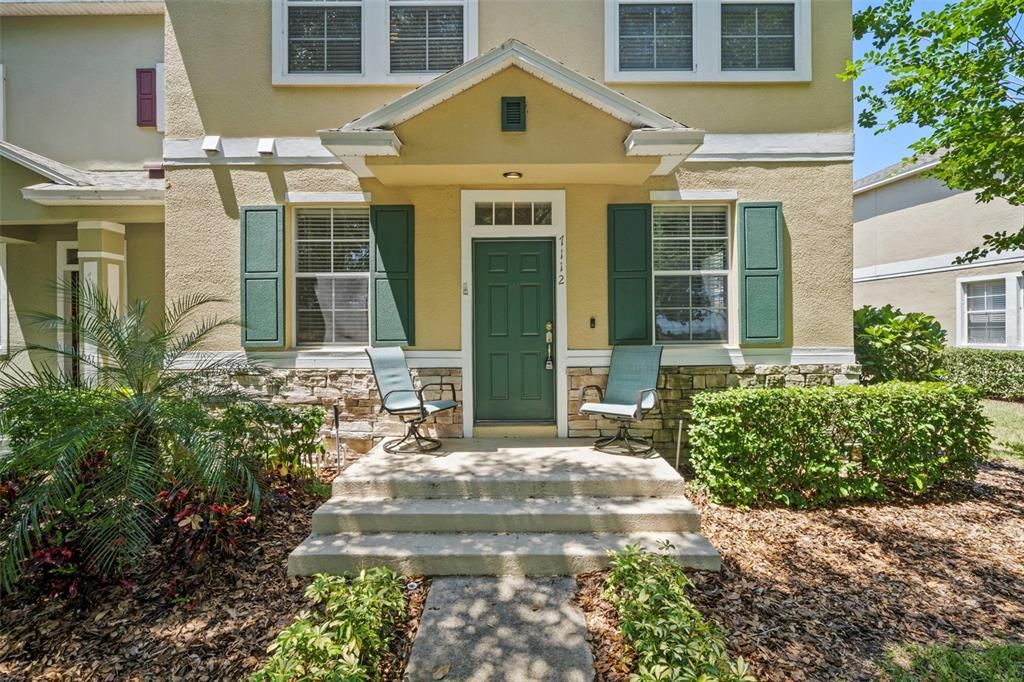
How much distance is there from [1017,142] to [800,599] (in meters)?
4.20

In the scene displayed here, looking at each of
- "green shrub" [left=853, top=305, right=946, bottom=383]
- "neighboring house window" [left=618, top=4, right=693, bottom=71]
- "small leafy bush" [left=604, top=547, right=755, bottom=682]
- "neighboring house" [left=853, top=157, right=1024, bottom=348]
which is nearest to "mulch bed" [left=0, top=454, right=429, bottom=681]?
"small leafy bush" [left=604, top=547, right=755, bottom=682]

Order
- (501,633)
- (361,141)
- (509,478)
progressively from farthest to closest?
(361,141)
(509,478)
(501,633)

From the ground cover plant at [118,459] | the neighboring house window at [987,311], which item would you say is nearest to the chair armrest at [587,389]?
the ground cover plant at [118,459]

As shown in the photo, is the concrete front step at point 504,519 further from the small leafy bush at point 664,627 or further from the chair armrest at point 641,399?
the chair armrest at point 641,399

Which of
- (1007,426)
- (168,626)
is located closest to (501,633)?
(168,626)

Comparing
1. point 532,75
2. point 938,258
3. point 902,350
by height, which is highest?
point 532,75

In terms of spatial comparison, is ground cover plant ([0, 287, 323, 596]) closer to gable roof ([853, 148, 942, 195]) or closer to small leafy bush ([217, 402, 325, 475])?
small leafy bush ([217, 402, 325, 475])

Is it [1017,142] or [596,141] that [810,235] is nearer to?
[1017,142]

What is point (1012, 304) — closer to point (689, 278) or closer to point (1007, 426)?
point (1007, 426)

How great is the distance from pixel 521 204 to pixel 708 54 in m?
2.73

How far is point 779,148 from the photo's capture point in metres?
5.71

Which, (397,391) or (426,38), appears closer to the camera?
(397,391)

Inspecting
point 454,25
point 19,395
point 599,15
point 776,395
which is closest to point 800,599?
point 776,395

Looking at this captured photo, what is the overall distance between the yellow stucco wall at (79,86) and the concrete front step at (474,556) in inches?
306
